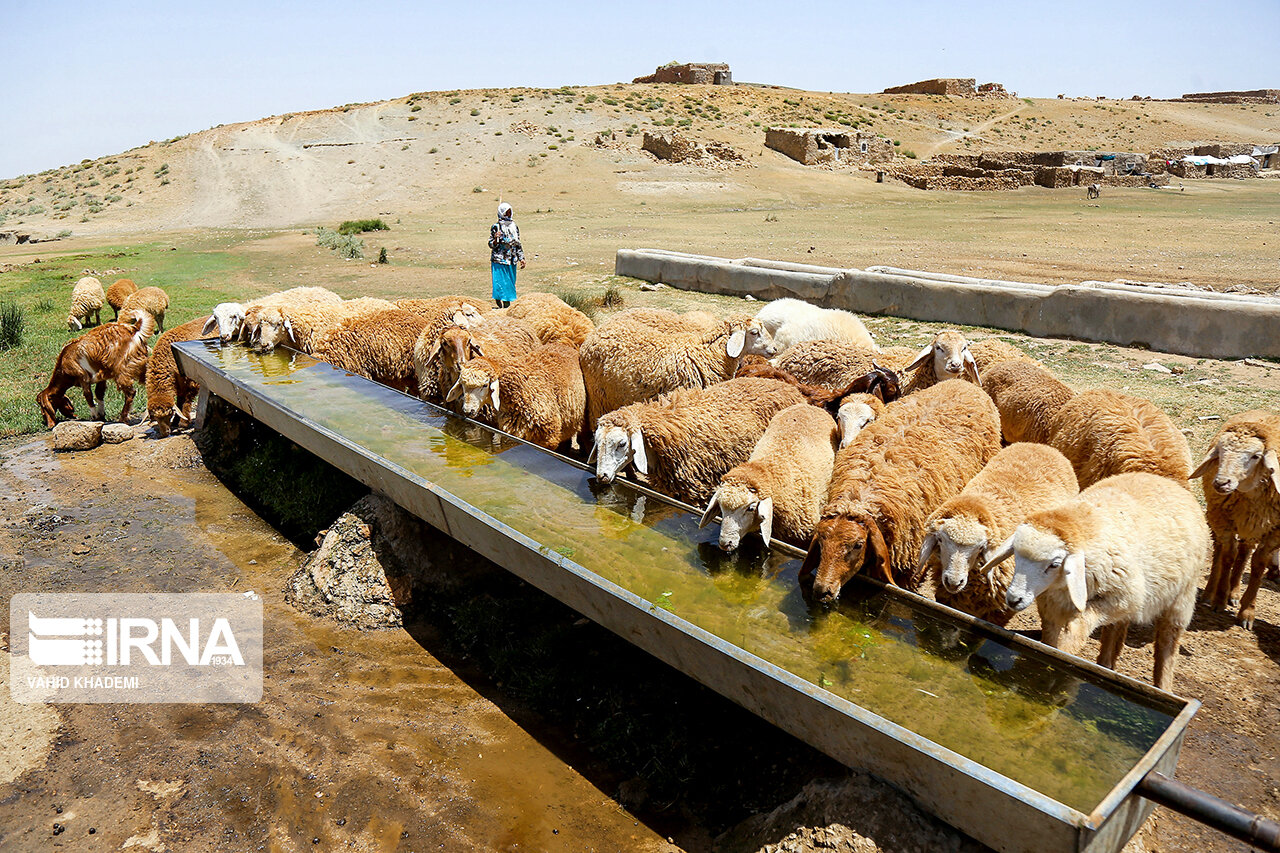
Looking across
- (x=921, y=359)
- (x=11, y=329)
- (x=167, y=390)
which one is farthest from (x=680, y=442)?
(x=11, y=329)

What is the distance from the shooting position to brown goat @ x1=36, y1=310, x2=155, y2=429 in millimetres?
9734

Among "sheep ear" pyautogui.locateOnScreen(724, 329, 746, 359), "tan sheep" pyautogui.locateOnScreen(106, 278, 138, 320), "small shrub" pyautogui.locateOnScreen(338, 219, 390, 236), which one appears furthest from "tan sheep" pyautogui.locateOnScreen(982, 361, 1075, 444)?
"small shrub" pyautogui.locateOnScreen(338, 219, 390, 236)

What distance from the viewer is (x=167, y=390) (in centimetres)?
970

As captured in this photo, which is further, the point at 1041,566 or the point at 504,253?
the point at 504,253

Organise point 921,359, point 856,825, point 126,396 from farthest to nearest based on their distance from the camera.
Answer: point 126,396
point 921,359
point 856,825

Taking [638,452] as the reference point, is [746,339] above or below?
above

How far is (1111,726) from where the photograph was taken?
335cm

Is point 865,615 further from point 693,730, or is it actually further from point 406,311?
point 406,311

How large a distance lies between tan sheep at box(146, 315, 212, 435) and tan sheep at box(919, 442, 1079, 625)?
8.68 m

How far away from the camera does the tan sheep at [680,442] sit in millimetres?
5852

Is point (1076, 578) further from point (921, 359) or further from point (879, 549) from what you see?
point (921, 359)

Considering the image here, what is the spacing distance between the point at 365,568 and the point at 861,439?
3.65 meters

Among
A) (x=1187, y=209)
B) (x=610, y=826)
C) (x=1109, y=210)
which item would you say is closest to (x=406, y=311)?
(x=610, y=826)

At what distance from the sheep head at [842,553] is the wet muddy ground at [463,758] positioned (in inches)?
34.0
